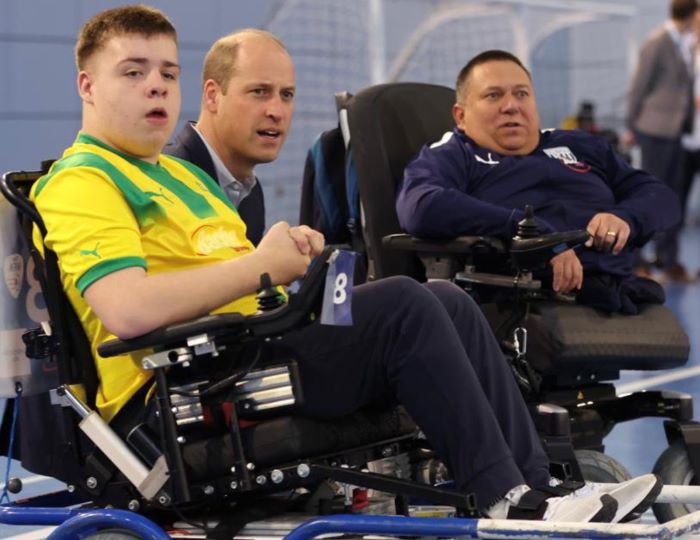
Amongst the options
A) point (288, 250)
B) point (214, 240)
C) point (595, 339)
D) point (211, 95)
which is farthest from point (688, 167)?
point (288, 250)

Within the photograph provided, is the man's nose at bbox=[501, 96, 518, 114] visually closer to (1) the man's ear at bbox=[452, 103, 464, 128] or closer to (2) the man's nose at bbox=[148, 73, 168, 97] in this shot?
(1) the man's ear at bbox=[452, 103, 464, 128]

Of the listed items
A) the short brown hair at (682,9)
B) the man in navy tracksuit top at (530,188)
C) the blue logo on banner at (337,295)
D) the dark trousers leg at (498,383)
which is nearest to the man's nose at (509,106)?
the man in navy tracksuit top at (530,188)

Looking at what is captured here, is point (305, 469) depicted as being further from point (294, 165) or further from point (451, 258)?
point (294, 165)

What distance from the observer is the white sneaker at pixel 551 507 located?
2.91 m

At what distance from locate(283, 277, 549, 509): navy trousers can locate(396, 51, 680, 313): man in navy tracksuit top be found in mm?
817

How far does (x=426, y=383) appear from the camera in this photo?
299 centimetres

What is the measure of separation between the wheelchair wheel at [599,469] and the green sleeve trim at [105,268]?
1.47 meters

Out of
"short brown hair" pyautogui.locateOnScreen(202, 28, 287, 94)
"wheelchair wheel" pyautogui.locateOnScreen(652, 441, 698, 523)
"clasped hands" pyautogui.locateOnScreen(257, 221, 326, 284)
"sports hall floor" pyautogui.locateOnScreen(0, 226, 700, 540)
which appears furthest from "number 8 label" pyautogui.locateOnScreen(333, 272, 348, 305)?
"sports hall floor" pyautogui.locateOnScreen(0, 226, 700, 540)

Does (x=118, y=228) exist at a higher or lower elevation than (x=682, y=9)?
higher

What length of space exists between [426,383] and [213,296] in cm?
46

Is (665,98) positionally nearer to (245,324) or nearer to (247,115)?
(247,115)

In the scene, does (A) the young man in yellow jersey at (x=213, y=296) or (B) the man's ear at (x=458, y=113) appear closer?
(A) the young man in yellow jersey at (x=213, y=296)

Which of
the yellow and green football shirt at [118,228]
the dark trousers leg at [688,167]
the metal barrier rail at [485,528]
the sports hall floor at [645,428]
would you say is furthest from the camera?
the dark trousers leg at [688,167]

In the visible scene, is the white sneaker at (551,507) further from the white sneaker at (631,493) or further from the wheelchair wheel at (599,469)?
the wheelchair wheel at (599,469)
